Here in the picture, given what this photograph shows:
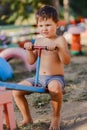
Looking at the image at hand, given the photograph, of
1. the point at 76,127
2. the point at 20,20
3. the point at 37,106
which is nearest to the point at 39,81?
the point at 76,127

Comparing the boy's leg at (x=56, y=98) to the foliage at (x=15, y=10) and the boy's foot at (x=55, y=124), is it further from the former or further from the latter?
the foliage at (x=15, y=10)

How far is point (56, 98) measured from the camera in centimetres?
331

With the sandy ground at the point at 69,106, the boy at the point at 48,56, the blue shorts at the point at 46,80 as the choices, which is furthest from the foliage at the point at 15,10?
the blue shorts at the point at 46,80

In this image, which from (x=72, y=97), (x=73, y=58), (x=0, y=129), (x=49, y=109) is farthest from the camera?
(x=73, y=58)

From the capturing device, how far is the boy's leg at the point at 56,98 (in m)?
3.31

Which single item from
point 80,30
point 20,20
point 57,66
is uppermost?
point 57,66

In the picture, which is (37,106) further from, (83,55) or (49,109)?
(83,55)

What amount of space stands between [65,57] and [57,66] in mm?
150

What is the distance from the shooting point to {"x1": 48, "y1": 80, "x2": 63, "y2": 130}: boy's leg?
10.8 feet

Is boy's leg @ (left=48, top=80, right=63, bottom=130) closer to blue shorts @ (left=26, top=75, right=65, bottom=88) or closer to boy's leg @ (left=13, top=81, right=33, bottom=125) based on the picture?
blue shorts @ (left=26, top=75, right=65, bottom=88)

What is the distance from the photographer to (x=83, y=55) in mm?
8094

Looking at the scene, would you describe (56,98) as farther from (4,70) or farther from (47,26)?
(4,70)

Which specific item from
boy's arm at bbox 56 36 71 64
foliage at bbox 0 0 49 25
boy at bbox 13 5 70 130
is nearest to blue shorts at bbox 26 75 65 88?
boy at bbox 13 5 70 130

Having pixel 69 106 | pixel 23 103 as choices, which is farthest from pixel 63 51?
pixel 69 106
